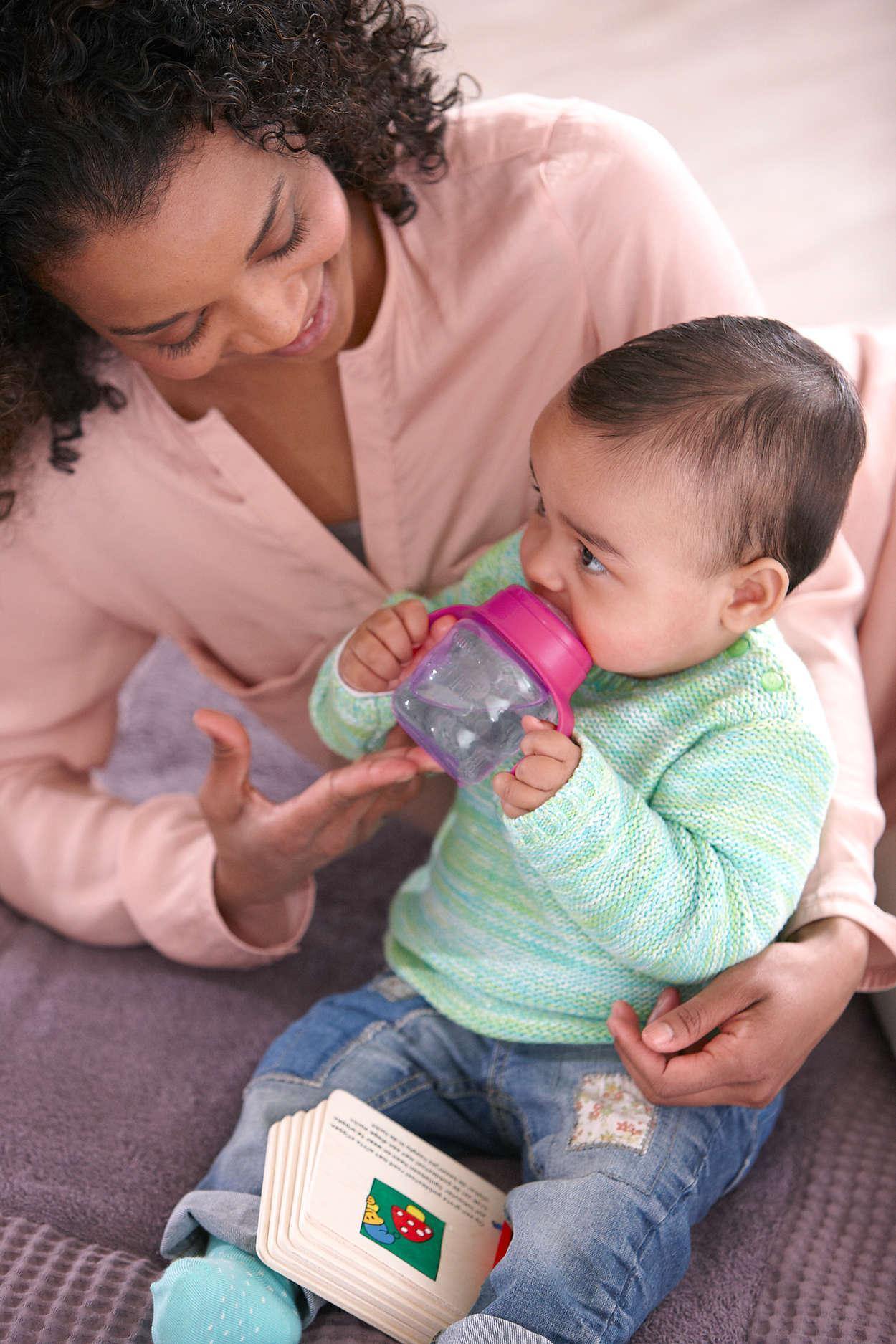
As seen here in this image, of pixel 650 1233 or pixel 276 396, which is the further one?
pixel 276 396

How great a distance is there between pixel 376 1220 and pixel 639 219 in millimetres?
1044

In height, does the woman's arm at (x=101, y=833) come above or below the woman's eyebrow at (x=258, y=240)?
below

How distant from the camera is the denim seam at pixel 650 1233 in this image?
96 cm

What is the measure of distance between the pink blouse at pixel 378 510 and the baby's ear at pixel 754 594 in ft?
0.76

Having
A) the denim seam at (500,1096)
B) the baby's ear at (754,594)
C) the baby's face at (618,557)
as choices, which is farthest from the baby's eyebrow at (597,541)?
the denim seam at (500,1096)

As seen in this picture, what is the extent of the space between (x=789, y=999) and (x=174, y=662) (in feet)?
4.48

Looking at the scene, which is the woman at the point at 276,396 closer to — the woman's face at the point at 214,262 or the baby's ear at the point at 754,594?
the woman's face at the point at 214,262

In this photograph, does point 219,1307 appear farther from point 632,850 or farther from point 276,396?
point 276,396

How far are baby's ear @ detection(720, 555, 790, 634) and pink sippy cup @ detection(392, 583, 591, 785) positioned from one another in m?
0.14

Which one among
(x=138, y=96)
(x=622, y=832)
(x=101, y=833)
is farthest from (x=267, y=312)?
(x=101, y=833)

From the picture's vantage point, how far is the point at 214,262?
3.34 ft

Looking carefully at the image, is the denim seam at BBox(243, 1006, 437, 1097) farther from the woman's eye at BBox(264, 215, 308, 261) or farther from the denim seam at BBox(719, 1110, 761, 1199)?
the woman's eye at BBox(264, 215, 308, 261)

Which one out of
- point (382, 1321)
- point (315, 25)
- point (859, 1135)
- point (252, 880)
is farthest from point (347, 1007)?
point (315, 25)

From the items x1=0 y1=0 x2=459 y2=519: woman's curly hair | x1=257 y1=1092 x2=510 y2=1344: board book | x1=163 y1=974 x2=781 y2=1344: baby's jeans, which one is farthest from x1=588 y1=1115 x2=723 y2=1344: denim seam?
x1=0 y1=0 x2=459 y2=519: woman's curly hair
